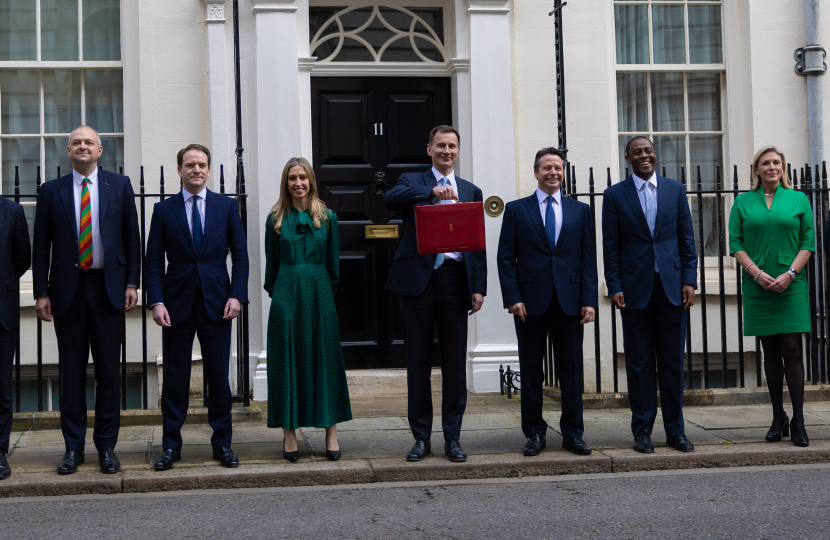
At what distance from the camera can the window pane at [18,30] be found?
814 cm

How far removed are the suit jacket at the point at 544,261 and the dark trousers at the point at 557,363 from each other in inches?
3.7

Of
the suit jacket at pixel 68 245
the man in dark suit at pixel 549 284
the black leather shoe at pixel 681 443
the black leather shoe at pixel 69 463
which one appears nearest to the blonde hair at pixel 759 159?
the man in dark suit at pixel 549 284

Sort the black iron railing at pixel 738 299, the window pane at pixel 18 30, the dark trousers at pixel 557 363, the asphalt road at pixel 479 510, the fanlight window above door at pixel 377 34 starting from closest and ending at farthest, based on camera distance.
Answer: the asphalt road at pixel 479 510
the dark trousers at pixel 557 363
the black iron railing at pixel 738 299
the window pane at pixel 18 30
the fanlight window above door at pixel 377 34

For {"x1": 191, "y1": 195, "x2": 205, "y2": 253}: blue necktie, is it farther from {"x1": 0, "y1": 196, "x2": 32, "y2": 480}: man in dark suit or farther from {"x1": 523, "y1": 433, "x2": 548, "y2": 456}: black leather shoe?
{"x1": 523, "y1": 433, "x2": 548, "y2": 456}: black leather shoe

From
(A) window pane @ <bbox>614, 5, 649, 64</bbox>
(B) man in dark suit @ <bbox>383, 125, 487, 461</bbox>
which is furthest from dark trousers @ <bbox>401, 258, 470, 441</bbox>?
(A) window pane @ <bbox>614, 5, 649, 64</bbox>

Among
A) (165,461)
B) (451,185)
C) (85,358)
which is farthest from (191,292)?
(451,185)

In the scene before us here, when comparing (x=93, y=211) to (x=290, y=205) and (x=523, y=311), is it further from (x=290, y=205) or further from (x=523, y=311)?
(x=523, y=311)

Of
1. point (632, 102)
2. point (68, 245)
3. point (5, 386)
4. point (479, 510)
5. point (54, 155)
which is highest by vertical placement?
point (632, 102)

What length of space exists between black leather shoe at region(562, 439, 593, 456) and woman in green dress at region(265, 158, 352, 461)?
1.37m

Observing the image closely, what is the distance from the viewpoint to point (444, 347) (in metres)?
5.54

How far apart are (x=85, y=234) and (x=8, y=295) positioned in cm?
58

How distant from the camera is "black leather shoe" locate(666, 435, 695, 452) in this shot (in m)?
5.51

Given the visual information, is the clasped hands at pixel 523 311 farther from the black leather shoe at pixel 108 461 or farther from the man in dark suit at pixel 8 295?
the man in dark suit at pixel 8 295

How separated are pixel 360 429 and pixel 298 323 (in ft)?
4.26
